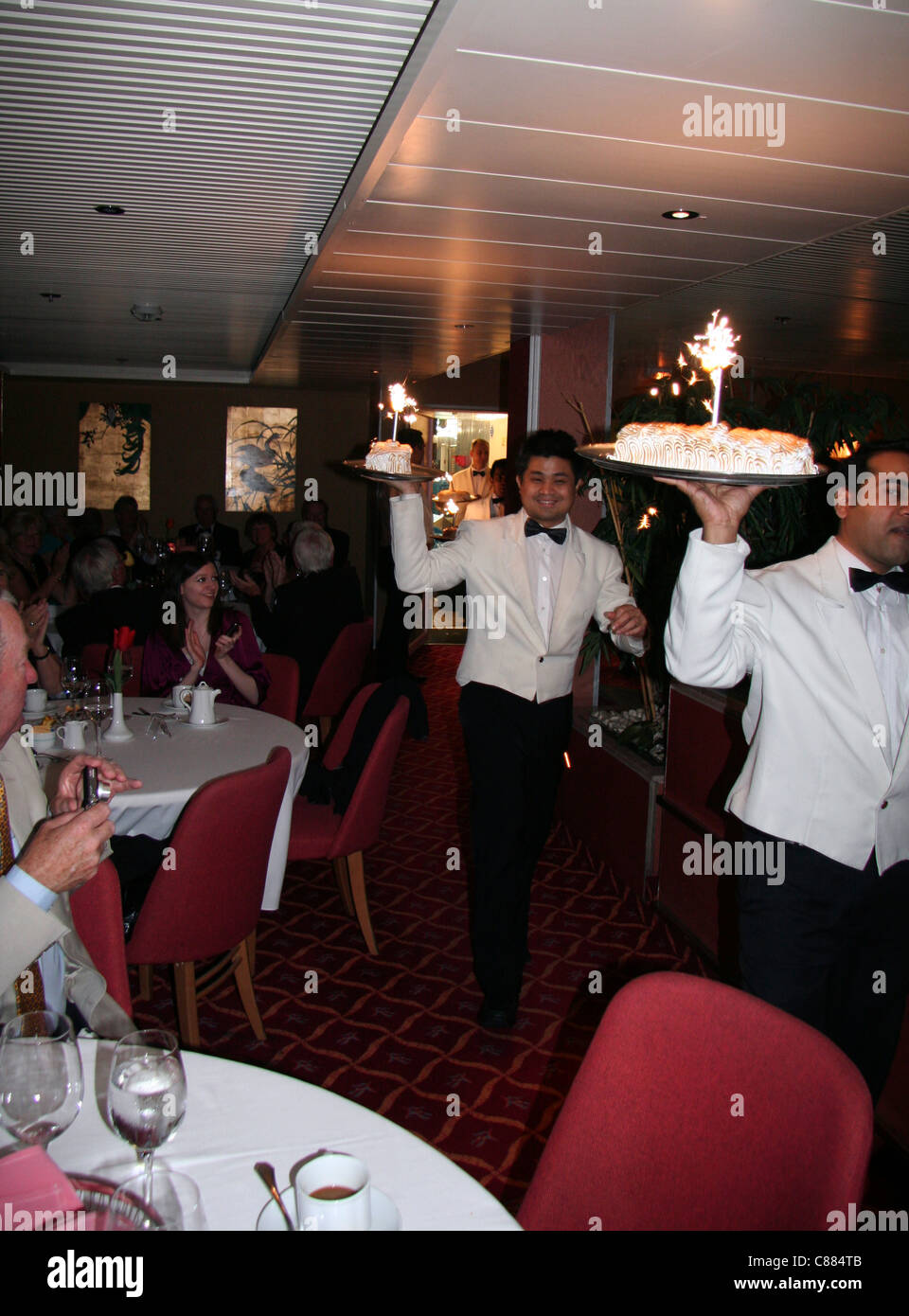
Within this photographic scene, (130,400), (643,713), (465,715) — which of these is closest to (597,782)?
(643,713)

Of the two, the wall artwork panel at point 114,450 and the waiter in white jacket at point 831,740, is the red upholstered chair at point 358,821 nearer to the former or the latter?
the waiter in white jacket at point 831,740

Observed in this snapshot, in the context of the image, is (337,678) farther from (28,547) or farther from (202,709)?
(202,709)

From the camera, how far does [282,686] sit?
4.93m

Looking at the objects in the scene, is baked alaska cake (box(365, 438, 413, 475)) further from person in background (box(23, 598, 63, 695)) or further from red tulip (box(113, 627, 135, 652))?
person in background (box(23, 598, 63, 695))

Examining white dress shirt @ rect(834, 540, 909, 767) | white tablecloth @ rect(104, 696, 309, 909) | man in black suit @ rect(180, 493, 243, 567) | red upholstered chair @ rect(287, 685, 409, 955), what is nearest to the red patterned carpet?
red upholstered chair @ rect(287, 685, 409, 955)

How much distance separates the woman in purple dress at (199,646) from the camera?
4320 mm

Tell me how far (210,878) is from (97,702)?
1245 millimetres

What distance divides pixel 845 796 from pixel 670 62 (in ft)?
6.11

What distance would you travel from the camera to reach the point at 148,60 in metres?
2.92

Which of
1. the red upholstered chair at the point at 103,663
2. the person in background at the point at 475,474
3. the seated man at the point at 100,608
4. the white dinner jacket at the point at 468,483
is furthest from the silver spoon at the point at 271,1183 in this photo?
the white dinner jacket at the point at 468,483

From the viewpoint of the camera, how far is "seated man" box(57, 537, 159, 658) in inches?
207

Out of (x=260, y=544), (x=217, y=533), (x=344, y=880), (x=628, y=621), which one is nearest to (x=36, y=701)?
(x=344, y=880)

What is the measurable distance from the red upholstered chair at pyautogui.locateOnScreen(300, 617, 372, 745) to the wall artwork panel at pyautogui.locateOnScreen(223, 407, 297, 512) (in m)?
7.08

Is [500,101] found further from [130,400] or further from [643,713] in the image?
[130,400]
